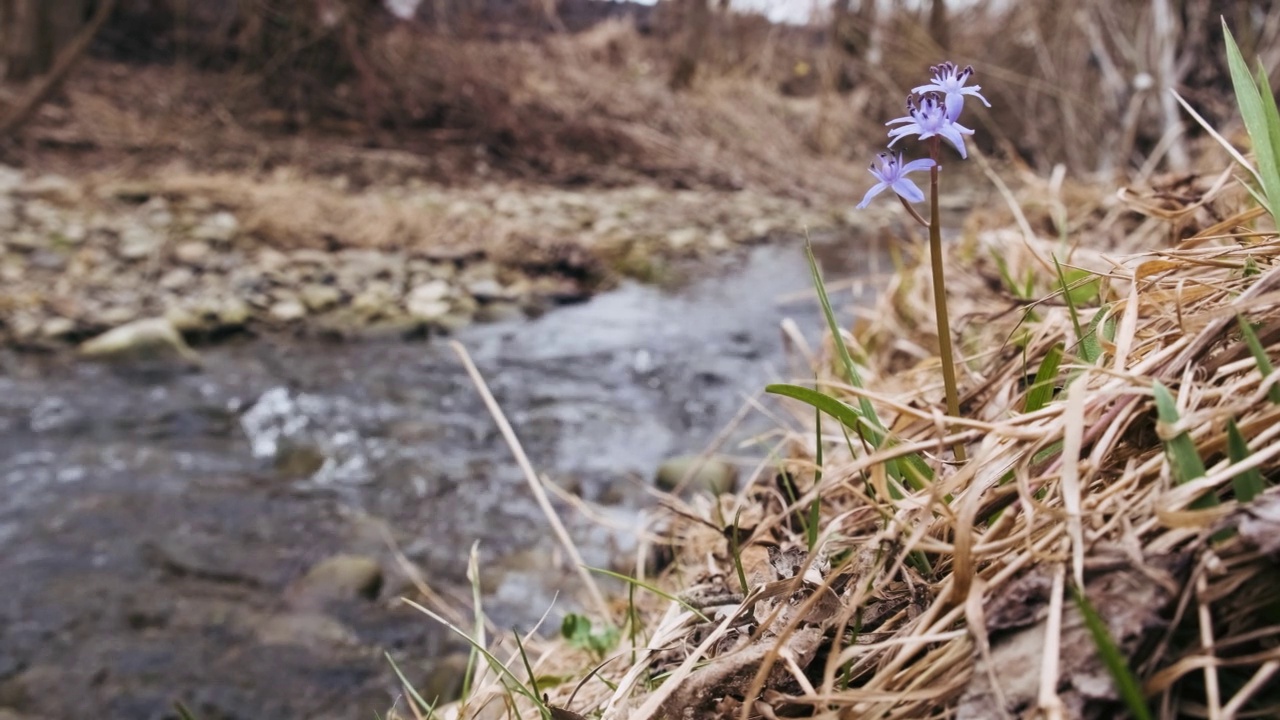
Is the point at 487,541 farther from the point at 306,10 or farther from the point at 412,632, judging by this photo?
the point at 306,10

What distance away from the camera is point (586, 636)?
4.26 ft

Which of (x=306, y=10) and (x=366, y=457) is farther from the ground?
(x=306, y=10)

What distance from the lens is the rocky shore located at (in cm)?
416

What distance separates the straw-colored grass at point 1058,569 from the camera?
0.48 m

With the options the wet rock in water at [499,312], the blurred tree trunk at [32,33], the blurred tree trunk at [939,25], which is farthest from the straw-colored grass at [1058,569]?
the blurred tree trunk at [939,25]

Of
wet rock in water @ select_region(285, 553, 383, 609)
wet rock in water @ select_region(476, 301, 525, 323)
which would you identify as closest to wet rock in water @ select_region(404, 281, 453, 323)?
wet rock in water @ select_region(476, 301, 525, 323)

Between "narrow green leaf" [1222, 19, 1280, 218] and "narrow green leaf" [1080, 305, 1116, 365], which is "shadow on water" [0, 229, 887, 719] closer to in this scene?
"narrow green leaf" [1080, 305, 1116, 365]

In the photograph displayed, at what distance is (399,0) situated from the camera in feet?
24.8

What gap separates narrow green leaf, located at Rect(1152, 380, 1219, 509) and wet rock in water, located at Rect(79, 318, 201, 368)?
4.10 meters

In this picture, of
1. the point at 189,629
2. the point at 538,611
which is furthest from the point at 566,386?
the point at 189,629

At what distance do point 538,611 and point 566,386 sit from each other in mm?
1806

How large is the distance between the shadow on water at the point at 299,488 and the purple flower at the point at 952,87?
1.50 metres

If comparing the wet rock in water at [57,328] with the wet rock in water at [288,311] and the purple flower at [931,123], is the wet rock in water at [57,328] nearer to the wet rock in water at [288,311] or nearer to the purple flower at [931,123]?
the wet rock in water at [288,311]

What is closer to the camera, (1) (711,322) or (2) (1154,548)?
(2) (1154,548)
